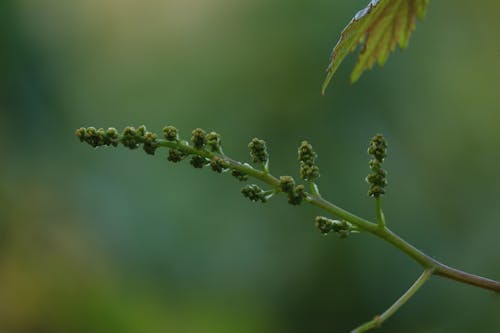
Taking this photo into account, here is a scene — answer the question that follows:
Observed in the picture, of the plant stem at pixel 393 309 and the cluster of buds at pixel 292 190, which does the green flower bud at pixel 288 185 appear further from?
the plant stem at pixel 393 309

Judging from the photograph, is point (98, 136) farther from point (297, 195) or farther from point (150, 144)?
point (297, 195)

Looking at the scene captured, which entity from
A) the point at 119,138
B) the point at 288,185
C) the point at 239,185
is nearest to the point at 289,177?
the point at 288,185

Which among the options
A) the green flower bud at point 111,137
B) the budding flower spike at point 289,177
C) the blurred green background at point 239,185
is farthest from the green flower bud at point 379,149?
the blurred green background at point 239,185

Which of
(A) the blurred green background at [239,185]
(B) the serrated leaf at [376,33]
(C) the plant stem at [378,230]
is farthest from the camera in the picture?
(A) the blurred green background at [239,185]

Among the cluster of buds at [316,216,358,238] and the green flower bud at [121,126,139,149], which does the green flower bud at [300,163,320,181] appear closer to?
the cluster of buds at [316,216,358,238]

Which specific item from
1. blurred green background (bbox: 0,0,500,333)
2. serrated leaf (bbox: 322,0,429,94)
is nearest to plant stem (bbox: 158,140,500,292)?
serrated leaf (bbox: 322,0,429,94)
